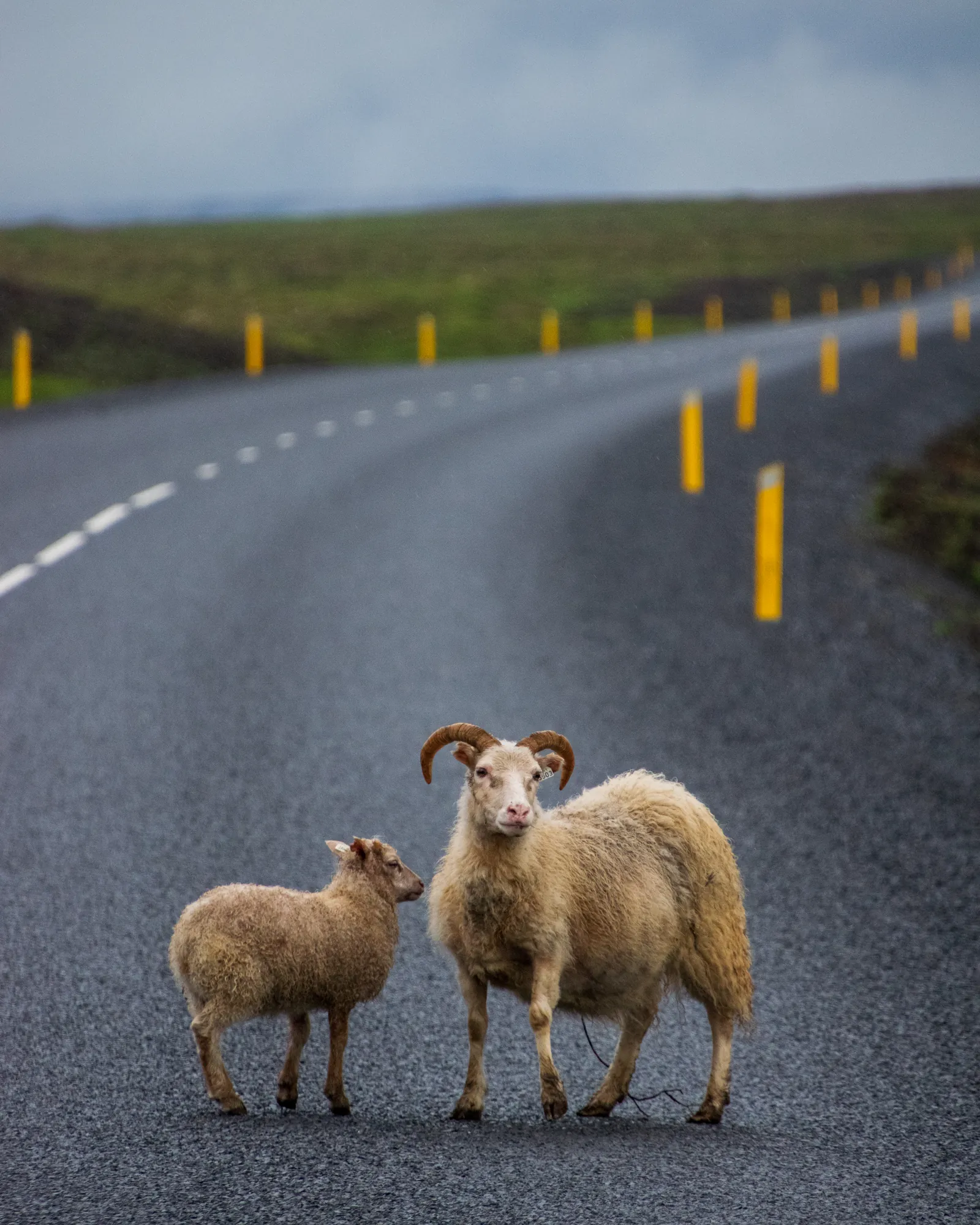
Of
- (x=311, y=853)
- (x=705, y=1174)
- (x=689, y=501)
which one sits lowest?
(x=705, y=1174)

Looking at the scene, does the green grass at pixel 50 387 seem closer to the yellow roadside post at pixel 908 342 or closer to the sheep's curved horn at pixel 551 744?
the yellow roadside post at pixel 908 342

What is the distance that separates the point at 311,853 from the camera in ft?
24.6

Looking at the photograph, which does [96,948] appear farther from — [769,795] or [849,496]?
[849,496]

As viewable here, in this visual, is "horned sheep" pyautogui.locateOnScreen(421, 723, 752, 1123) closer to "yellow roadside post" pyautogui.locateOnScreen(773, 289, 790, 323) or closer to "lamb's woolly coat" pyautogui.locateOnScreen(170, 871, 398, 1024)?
"lamb's woolly coat" pyautogui.locateOnScreen(170, 871, 398, 1024)

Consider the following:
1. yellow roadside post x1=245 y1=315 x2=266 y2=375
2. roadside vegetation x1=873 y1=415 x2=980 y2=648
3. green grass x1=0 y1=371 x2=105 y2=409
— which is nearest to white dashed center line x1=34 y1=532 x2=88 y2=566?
roadside vegetation x1=873 y1=415 x2=980 y2=648

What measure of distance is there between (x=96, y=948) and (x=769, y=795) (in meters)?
4.03

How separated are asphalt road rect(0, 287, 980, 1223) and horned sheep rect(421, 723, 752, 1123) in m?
0.32

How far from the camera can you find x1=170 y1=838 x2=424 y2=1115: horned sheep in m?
4.62

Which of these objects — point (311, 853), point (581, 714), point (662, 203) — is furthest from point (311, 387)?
point (662, 203)

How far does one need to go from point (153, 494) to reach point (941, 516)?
30.2ft

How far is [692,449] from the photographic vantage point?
18438 mm

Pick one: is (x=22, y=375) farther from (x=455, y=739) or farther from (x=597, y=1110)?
(x=597, y=1110)

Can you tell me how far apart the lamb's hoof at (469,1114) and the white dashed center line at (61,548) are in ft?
32.1

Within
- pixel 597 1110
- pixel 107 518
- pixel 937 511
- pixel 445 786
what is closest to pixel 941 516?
pixel 937 511
